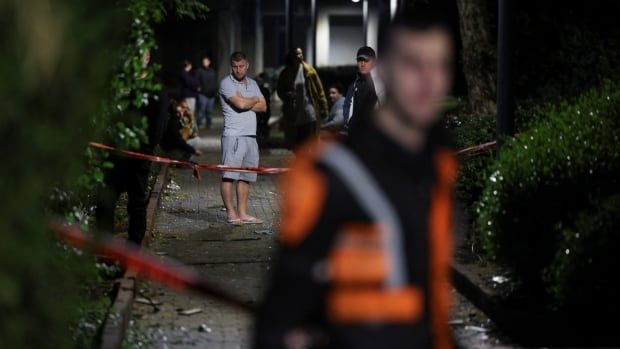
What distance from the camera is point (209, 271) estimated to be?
11.4 m

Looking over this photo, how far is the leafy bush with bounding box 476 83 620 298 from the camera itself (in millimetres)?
8922

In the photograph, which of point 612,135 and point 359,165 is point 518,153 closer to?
point 612,135

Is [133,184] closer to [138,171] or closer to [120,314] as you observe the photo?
[138,171]

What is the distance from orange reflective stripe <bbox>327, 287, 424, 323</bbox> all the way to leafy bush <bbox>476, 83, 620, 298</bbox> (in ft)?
16.5

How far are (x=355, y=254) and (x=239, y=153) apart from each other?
10.7m

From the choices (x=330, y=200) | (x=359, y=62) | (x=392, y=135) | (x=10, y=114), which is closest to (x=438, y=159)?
(x=392, y=135)

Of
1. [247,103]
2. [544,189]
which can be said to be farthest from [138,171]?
[544,189]

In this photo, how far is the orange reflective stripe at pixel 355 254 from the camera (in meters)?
3.45

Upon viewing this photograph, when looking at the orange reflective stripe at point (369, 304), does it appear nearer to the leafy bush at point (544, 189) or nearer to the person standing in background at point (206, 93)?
the leafy bush at point (544, 189)

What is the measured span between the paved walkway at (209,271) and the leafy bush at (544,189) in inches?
21.3

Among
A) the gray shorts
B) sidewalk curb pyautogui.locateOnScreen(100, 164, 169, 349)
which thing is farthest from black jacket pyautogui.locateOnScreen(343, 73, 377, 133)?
sidewalk curb pyautogui.locateOnScreen(100, 164, 169, 349)

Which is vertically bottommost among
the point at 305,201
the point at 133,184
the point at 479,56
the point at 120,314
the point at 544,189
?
the point at 120,314

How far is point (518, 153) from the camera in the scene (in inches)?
377

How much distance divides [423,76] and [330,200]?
17.6 inches
